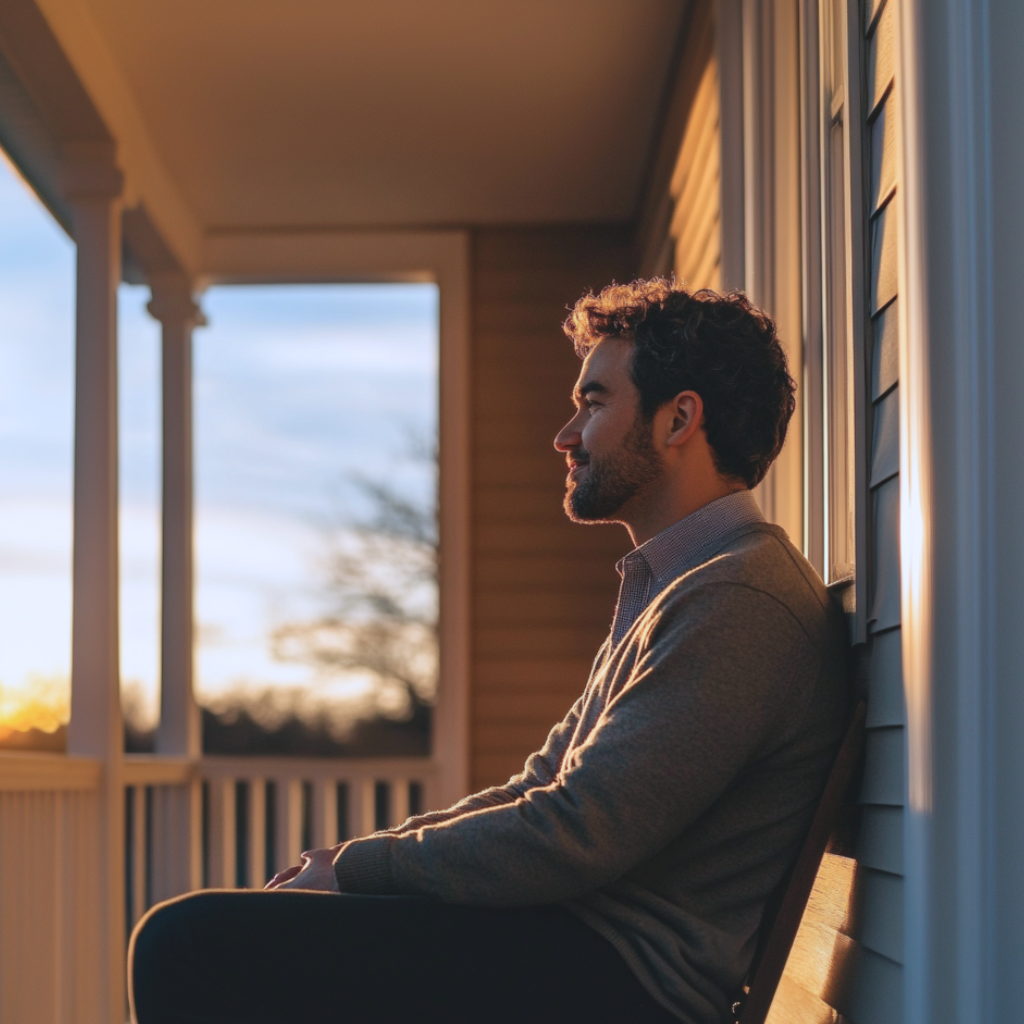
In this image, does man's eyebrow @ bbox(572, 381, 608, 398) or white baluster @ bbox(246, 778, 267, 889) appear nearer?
man's eyebrow @ bbox(572, 381, 608, 398)

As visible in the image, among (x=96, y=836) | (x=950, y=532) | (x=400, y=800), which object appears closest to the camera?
(x=950, y=532)

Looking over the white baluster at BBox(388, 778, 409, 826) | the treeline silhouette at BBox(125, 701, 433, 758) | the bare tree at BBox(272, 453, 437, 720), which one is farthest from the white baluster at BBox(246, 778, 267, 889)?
the treeline silhouette at BBox(125, 701, 433, 758)

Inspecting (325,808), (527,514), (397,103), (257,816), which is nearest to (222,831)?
(257,816)

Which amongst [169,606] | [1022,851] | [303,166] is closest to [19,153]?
[303,166]

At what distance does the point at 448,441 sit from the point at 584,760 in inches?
147

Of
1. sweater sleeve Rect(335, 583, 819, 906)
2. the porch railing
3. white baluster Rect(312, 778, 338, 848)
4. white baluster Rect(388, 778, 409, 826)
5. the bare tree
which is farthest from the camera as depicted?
the bare tree

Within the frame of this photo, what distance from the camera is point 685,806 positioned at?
149 centimetres

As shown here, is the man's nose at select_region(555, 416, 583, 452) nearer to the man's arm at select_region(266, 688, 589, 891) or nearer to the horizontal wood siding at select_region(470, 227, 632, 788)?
the man's arm at select_region(266, 688, 589, 891)

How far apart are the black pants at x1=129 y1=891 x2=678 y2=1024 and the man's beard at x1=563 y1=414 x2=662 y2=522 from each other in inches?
26.4

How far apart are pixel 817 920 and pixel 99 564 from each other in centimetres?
251

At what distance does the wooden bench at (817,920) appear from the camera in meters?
1.54

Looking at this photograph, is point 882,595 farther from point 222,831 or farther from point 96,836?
point 222,831

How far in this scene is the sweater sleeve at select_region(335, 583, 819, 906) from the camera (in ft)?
4.84

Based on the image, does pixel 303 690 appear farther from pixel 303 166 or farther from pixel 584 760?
pixel 584 760
